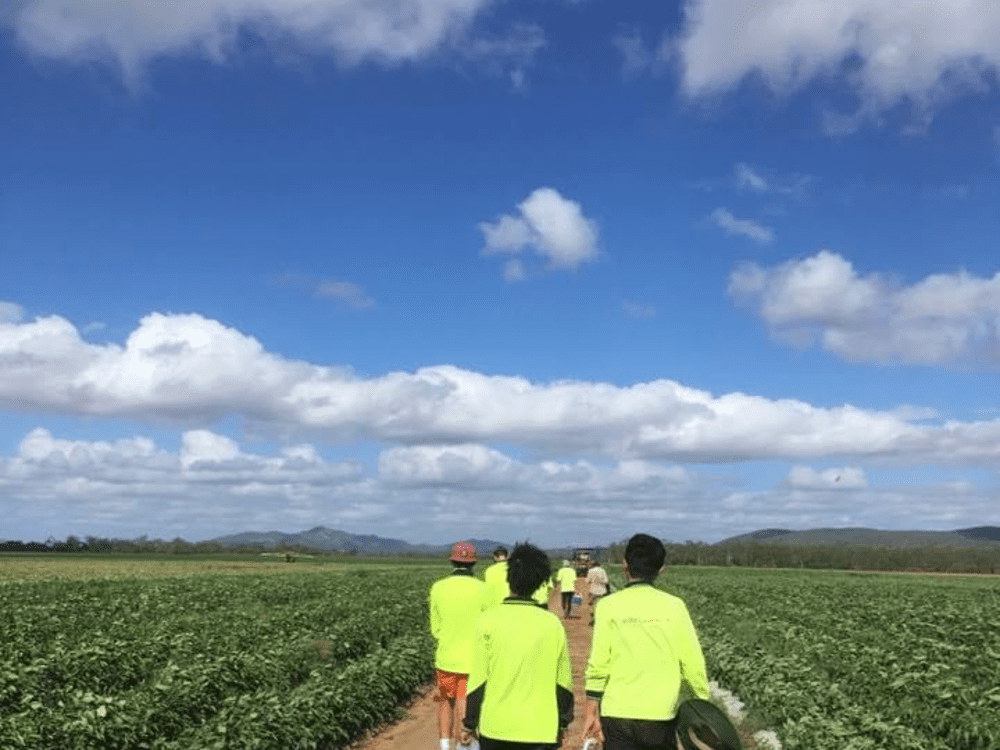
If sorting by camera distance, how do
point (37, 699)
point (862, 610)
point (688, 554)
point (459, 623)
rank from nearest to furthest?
point (459, 623) < point (37, 699) < point (862, 610) < point (688, 554)

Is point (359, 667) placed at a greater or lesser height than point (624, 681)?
lesser

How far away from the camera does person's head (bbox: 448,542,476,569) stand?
8758mm

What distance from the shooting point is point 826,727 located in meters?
11.2

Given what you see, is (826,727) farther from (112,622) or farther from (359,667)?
(112,622)

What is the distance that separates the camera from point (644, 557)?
5.75 m

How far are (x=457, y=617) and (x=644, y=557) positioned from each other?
145 inches

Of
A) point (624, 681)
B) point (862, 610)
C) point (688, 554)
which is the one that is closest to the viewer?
point (624, 681)

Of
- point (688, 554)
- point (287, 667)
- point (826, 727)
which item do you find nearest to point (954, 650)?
point (826, 727)

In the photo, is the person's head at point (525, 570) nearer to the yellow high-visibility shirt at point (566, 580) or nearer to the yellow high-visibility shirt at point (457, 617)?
the yellow high-visibility shirt at point (457, 617)

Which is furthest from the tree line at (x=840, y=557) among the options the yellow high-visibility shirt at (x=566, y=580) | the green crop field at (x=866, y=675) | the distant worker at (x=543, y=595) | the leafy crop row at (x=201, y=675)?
the distant worker at (x=543, y=595)

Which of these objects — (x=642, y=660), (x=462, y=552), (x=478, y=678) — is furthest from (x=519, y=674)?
(x=462, y=552)

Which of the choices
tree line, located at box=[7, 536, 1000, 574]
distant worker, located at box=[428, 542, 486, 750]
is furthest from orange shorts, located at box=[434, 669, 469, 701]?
tree line, located at box=[7, 536, 1000, 574]

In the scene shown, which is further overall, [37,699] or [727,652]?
[727,652]

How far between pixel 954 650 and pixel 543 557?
15676 mm
